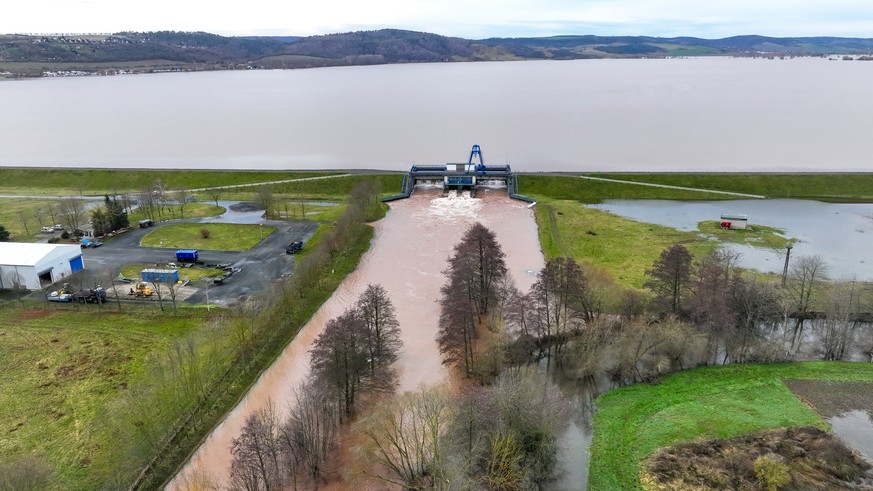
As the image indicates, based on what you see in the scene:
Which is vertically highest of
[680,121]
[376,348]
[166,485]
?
[680,121]

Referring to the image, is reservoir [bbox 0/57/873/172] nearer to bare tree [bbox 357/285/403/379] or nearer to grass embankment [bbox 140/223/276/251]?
grass embankment [bbox 140/223/276/251]

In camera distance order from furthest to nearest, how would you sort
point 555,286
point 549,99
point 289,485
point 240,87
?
1. point 240,87
2. point 549,99
3. point 555,286
4. point 289,485

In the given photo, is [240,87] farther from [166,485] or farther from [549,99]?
[166,485]

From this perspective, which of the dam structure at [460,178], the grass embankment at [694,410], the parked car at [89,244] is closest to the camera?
the grass embankment at [694,410]

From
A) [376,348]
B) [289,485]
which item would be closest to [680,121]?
[376,348]

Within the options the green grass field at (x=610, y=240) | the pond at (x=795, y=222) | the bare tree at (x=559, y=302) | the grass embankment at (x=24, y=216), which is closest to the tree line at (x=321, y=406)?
the bare tree at (x=559, y=302)

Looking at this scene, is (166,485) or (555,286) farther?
(555,286)

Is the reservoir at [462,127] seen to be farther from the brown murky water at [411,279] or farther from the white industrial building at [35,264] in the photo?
the white industrial building at [35,264]
